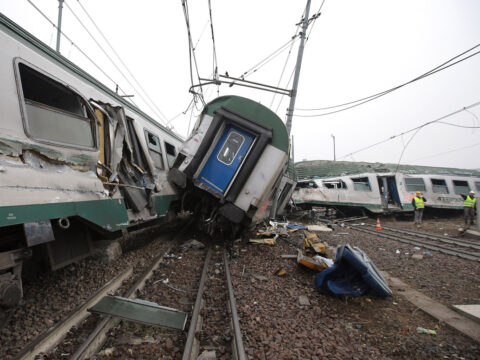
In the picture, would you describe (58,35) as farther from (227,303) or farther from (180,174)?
(227,303)

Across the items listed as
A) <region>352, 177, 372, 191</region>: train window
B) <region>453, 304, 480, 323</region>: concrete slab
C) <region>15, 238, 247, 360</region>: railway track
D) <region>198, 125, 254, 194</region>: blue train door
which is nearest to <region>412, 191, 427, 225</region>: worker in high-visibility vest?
<region>352, 177, 372, 191</region>: train window

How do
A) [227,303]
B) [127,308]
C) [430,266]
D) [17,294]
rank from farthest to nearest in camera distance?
1. [430,266]
2. [227,303]
3. [127,308]
4. [17,294]

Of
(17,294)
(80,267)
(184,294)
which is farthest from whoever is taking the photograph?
(80,267)

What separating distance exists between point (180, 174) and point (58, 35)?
925 cm

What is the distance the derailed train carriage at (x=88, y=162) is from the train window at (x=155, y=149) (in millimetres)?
38

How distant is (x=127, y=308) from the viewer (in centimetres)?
262

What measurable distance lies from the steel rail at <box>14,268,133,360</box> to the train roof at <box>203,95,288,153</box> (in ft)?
13.7

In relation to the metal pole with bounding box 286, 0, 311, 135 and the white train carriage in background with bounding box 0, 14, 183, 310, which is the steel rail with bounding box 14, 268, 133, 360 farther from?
the metal pole with bounding box 286, 0, 311, 135

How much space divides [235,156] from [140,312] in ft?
11.8

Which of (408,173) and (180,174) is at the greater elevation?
(408,173)

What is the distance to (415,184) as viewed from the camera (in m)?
14.5

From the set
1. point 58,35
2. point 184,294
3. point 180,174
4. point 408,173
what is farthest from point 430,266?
point 58,35

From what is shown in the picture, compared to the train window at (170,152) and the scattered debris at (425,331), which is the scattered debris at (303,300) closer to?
Result: the scattered debris at (425,331)

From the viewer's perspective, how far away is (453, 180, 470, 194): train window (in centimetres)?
1510
